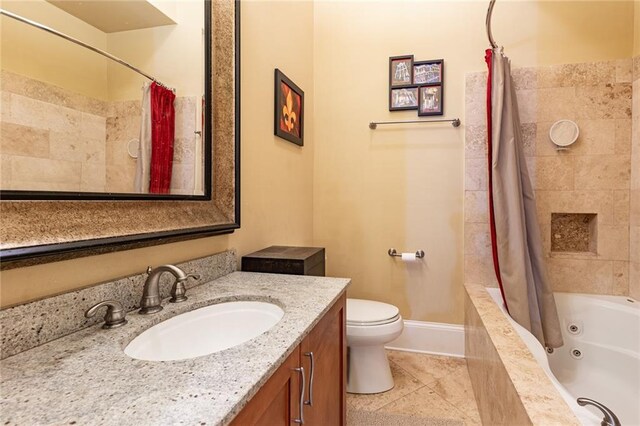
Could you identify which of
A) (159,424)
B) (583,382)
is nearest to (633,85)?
(583,382)

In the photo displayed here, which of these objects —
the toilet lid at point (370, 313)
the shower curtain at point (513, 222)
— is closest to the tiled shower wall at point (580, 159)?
the shower curtain at point (513, 222)

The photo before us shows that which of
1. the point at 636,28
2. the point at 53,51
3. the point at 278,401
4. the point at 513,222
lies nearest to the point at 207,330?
the point at 278,401

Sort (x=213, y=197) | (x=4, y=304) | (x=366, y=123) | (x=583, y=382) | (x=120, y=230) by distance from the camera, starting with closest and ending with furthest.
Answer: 1. (x=4, y=304)
2. (x=120, y=230)
3. (x=213, y=197)
4. (x=583, y=382)
5. (x=366, y=123)

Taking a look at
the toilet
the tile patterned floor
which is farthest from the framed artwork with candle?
the tile patterned floor

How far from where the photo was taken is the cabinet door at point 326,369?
0.93 meters

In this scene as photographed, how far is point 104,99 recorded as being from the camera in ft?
3.06

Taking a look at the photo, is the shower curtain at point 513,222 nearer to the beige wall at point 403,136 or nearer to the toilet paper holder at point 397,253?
the beige wall at point 403,136

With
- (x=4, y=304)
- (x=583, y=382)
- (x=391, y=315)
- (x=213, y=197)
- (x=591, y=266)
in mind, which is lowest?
(x=583, y=382)

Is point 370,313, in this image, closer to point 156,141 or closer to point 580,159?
point 156,141

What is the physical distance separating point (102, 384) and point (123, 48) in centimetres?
91

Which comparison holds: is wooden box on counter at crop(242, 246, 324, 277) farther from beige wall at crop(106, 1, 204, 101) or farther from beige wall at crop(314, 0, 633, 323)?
beige wall at crop(314, 0, 633, 323)

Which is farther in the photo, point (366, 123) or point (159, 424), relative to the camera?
point (366, 123)

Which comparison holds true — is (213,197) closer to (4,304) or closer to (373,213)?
(4,304)

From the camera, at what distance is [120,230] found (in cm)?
94
